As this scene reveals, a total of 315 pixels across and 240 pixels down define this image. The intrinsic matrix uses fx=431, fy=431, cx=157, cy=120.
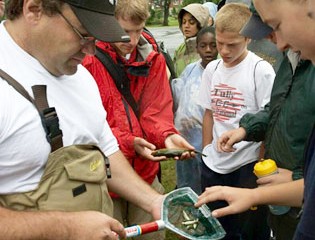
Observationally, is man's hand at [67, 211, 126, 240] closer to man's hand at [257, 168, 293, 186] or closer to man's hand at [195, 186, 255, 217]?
man's hand at [195, 186, 255, 217]

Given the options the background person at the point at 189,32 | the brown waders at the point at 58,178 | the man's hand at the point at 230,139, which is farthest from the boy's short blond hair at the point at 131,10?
the background person at the point at 189,32

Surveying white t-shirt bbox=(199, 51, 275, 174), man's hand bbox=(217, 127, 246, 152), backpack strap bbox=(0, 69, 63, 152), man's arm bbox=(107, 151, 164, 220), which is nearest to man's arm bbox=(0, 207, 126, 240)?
backpack strap bbox=(0, 69, 63, 152)

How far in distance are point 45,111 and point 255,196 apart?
3.91 feet

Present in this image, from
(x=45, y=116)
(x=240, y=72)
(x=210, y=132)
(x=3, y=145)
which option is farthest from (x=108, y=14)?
(x=210, y=132)

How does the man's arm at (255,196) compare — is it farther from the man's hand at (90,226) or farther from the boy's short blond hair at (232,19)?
the boy's short blond hair at (232,19)

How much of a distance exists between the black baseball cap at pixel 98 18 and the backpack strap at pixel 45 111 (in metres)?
0.35

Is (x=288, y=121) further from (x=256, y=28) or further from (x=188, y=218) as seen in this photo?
(x=188, y=218)

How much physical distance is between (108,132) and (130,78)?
926 millimetres

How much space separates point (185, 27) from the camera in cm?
548

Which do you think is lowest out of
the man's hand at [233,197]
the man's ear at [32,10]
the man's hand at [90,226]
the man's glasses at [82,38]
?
the man's hand at [233,197]

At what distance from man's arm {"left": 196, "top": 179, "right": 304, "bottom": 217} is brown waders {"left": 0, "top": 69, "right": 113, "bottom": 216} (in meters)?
0.66

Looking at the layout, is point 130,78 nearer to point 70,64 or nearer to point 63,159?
point 70,64

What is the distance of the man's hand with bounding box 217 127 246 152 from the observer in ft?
9.92

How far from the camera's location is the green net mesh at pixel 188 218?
2.22 meters
